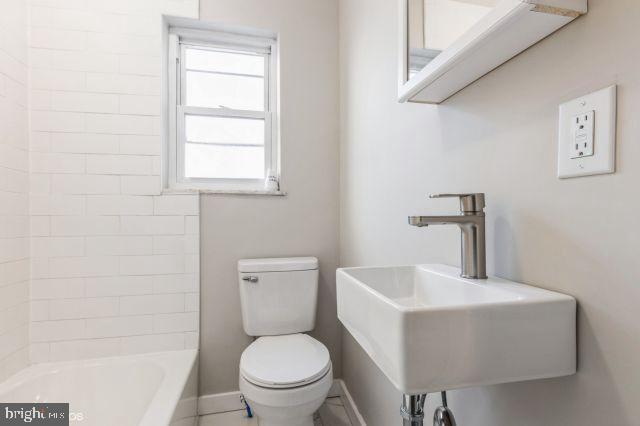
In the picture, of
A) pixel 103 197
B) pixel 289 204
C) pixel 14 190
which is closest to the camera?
pixel 14 190

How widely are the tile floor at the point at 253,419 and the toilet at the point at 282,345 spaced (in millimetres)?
330

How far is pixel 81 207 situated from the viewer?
64.2 inches

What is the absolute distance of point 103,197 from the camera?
1.65 m

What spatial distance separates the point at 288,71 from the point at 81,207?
4.42ft

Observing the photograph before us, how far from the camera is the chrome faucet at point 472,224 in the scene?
27.4 inches

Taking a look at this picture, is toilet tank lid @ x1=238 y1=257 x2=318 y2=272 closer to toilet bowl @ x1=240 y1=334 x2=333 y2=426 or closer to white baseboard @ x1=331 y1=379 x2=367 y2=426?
toilet bowl @ x1=240 y1=334 x2=333 y2=426

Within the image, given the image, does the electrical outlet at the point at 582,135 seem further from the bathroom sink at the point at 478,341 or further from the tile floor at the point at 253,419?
the tile floor at the point at 253,419

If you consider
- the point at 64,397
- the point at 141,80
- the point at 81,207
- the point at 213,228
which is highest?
the point at 141,80

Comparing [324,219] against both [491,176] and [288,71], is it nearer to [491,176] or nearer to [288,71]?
[288,71]

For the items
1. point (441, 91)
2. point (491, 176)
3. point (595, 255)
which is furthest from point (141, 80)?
point (595, 255)

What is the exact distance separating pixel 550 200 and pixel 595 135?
13 cm

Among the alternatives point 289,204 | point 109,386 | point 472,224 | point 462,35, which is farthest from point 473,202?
point 109,386

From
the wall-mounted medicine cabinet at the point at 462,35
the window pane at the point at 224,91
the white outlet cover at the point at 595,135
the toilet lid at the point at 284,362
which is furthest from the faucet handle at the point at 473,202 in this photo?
the window pane at the point at 224,91

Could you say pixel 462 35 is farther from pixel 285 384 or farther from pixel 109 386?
pixel 109 386
